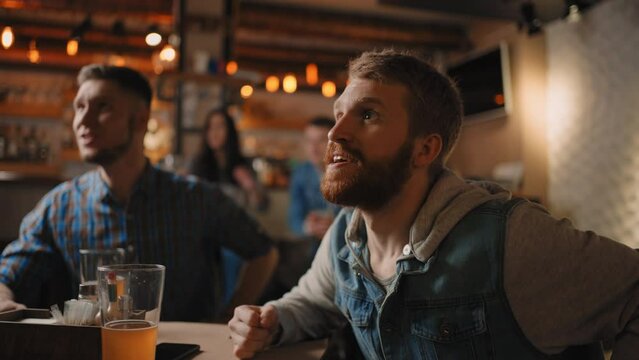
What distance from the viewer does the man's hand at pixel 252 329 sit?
43.1 inches

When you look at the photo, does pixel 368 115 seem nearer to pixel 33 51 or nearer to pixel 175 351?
pixel 175 351

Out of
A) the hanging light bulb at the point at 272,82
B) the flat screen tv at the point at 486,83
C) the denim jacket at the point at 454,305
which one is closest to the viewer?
the denim jacket at the point at 454,305

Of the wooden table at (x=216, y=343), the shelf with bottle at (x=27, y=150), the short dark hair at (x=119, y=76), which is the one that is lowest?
the wooden table at (x=216, y=343)

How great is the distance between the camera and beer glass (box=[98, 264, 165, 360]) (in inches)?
36.8

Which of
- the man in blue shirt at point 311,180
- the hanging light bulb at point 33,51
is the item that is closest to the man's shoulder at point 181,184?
the man in blue shirt at point 311,180

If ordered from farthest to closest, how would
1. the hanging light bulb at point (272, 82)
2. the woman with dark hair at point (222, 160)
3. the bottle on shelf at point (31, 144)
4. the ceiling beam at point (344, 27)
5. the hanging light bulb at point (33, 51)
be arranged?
1. the hanging light bulb at point (272, 82)
2. the ceiling beam at point (344, 27)
3. the bottle on shelf at point (31, 144)
4. the hanging light bulb at point (33, 51)
5. the woman with dark hair at point (222, 160)

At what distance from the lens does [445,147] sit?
1297 mm

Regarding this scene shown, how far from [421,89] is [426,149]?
5.2 inches

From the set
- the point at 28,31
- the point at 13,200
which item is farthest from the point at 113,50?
the point at 13,200

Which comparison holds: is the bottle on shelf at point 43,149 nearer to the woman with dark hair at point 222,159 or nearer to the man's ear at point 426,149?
the woman with dark hair at point 222,159

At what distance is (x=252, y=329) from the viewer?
1.12 m

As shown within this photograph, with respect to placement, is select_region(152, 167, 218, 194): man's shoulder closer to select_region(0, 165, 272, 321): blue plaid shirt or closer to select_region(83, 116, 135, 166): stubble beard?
select_region(0, 165, 272, 321): blue plaid shirt

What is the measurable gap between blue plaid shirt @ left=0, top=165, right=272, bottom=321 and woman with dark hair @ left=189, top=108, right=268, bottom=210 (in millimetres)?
1488

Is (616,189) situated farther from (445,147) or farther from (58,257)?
(58,257)
